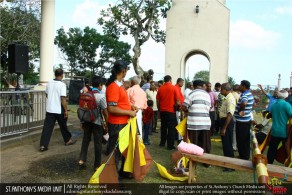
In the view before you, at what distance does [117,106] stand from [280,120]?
144 inches

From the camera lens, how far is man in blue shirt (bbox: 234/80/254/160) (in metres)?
7.11

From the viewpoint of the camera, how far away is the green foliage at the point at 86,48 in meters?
47.7

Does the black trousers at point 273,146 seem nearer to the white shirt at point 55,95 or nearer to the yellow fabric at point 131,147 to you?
the yellow fabric at point 131,147

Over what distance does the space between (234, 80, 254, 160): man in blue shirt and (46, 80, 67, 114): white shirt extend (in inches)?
163

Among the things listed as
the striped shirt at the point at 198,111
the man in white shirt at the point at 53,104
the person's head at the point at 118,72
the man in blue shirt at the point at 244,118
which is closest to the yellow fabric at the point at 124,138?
the person's head at the point at 118,72

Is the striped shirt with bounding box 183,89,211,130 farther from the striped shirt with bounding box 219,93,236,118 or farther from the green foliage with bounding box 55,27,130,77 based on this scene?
the green foliage with bounding box 55,27,130,77

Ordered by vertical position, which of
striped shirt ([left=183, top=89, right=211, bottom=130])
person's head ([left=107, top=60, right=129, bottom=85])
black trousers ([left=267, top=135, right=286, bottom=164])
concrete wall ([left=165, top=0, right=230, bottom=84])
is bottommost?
black trousers ([left=267, top=135, right=286, bottom=164])

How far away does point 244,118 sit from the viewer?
23.6ft

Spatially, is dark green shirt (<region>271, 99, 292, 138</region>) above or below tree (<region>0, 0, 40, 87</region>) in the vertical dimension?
below

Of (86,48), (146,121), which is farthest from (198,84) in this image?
(86,48)

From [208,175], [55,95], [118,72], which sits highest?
[118,72]

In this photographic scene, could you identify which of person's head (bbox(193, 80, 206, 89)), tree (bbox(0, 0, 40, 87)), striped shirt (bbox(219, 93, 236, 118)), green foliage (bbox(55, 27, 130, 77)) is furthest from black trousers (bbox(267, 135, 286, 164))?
green foliage (bbox(55, 27, 130, 77))

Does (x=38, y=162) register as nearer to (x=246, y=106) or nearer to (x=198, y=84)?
(x=198, y=84)

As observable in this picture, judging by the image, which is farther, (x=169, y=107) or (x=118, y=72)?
(x=169, y=107)
